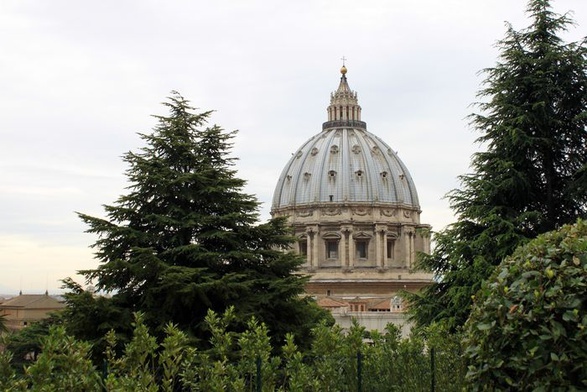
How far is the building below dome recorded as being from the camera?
72.7 m

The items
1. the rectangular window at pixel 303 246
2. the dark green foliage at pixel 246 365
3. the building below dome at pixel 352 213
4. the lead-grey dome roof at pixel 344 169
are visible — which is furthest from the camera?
the lead-grey dome roof at pixel 344 169

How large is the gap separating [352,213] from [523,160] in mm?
59018

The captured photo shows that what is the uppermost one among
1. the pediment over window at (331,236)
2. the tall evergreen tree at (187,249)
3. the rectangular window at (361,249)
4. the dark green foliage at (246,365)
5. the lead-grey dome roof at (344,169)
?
the lead-grey dome roof at (344,169)

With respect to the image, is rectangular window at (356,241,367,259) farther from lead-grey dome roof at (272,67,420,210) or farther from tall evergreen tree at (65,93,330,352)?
tall evergreen tree at (65,93,330,352)

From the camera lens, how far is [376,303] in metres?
67.8

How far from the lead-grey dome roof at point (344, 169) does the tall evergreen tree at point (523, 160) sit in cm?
5894

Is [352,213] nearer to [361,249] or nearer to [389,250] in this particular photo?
[361,249]

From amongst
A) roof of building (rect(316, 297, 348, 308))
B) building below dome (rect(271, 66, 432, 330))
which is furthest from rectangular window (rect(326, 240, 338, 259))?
roof of building (rect(316, 297, 348, 308))

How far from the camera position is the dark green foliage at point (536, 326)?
506 cm

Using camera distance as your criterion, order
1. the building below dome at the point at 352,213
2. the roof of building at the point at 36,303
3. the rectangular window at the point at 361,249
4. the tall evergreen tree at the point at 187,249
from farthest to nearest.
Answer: the rectangular window at the point at 361,249 → the building below dome at the point at 352,213 → the roof of building at the point at 36,303 → the tall evergreen tree at the point at 187,249

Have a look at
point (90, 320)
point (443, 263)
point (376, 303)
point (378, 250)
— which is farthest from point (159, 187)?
point (378, 250)

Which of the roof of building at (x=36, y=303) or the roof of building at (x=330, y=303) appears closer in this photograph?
the roof of building at (x=36, y=303)

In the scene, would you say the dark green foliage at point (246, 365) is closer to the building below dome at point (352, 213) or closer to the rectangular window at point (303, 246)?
the building below dome at point (352, 213)

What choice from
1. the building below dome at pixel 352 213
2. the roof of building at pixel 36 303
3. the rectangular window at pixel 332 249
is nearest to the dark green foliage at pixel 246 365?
the roof of building at pixel 36 303
